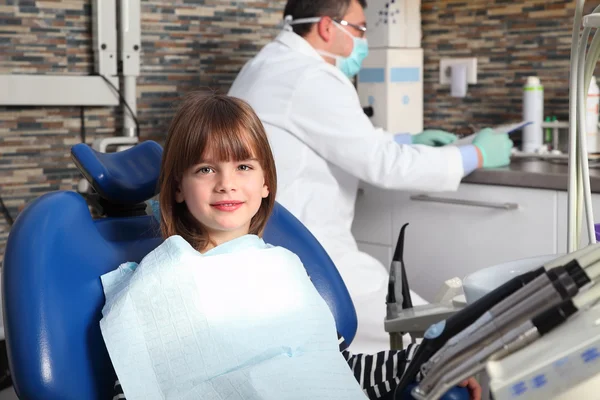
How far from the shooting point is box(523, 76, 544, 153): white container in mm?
2785

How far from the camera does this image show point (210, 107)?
1375mm

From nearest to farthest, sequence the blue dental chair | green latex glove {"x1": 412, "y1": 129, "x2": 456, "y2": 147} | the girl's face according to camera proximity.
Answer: the blue dental chair
the girl's face
green latex glove {"x1": 412, "y1": 129, "x2": 456, "y2": 147}

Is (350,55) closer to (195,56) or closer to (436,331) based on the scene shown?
(195,56)

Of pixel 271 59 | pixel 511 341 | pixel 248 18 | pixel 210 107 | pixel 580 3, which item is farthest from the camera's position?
pixel 248 18

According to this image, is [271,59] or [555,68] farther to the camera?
[555,68]

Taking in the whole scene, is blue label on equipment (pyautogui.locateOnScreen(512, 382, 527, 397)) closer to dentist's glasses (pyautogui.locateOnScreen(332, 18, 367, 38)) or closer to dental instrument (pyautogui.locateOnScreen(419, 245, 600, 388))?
dental instrument (pyautogui.locateOnScreen(419, 245, 600, 388))

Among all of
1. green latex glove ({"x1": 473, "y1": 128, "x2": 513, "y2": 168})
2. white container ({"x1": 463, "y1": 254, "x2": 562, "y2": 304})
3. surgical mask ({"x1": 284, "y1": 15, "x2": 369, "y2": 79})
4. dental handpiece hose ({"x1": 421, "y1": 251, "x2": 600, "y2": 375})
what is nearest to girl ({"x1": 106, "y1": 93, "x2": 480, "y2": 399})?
white container ({"x1": 463, "y1": 254, "x2": 562, "y2": 304})

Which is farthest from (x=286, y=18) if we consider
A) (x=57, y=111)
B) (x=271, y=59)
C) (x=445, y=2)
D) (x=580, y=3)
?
(x=580, y=3)

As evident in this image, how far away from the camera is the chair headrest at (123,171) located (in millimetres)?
1404

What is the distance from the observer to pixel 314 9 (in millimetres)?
2443

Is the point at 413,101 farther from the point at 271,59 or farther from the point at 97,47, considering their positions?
the point at 97,47

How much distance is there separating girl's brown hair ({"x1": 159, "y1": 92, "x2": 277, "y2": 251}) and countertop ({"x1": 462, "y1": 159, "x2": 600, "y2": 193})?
3.73 feet

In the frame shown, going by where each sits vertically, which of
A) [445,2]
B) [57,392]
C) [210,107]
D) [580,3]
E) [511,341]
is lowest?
[57,392]

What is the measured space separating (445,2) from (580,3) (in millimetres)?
2126
